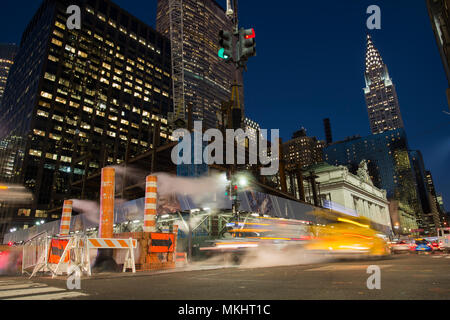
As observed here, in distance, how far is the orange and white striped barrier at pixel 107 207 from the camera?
707 inches

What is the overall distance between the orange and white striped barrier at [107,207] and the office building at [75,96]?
5673cm

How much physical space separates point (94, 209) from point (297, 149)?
166m

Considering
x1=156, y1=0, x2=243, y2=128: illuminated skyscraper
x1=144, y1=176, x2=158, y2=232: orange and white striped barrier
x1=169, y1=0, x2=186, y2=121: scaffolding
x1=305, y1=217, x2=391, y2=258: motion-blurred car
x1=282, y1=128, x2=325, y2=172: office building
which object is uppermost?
x1=156, y1=0, x2=243, y2=128: illuminated skyscraper

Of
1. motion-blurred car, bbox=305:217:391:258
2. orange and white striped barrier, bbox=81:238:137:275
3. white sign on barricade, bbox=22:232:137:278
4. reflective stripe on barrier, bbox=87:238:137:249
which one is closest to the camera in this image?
white sign on barricade, bbox=22:232:137:278

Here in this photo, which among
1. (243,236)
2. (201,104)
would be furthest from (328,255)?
(201,104)

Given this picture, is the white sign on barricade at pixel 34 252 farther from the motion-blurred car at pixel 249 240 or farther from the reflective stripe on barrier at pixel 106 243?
the motion-blurred car at pixel 249 240

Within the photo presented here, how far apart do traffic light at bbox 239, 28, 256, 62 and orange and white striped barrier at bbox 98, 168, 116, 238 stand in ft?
43.7

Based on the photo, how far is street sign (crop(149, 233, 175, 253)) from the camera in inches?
595

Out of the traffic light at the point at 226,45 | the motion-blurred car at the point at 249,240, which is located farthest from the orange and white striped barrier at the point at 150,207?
the traffic light at the point at 226,45

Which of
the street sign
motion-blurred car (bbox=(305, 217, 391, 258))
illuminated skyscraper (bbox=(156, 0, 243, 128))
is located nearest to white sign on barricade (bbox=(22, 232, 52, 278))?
the street sign

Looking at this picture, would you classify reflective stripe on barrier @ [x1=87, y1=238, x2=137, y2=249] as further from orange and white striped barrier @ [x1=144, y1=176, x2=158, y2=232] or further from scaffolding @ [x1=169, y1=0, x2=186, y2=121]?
scaffolding @ [x1=169, y1=0, x2=186, y2=121]

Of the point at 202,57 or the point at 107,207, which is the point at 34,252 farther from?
the point at 202,57

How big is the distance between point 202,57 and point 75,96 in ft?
192
